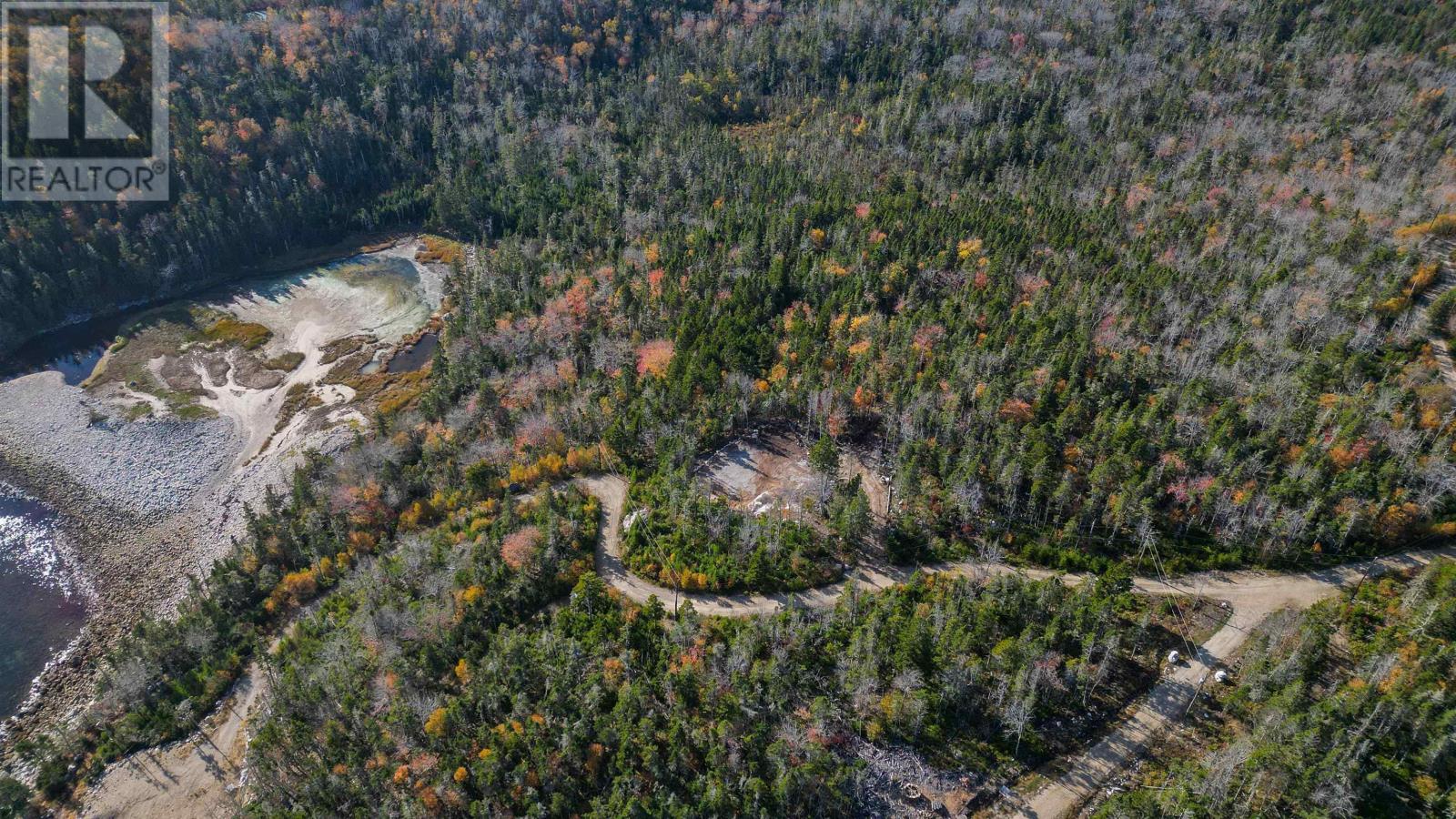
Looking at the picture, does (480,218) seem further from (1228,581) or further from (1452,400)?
(1452,400)

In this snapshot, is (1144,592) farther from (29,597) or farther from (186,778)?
(29,597)

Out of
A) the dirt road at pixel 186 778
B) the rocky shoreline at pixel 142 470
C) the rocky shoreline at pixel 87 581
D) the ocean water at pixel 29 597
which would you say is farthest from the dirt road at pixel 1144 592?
the ocean water at pixel 29 597

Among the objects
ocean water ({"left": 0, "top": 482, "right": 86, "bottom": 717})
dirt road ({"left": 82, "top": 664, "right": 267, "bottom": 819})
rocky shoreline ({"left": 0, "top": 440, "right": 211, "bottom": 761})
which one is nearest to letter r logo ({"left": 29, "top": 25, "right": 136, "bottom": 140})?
rocky shoreline ({"left": 0, "top": 440, "right": 211, "bottom": 761})

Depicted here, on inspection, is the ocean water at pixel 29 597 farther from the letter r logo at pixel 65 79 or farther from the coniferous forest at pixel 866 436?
the letter r logo at pixel 65 79

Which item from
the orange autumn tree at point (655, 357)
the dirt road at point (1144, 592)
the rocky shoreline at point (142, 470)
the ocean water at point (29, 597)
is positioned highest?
the orange autumn tree at point (655, 357)

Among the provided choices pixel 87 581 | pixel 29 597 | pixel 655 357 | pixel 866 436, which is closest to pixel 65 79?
pixel 29 597

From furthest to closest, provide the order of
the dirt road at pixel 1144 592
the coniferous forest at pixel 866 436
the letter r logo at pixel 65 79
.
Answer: the letter r logo at pixel 65 79, the coniferous forest at pixel 866 436, the dirt road at pixel 1144 592
